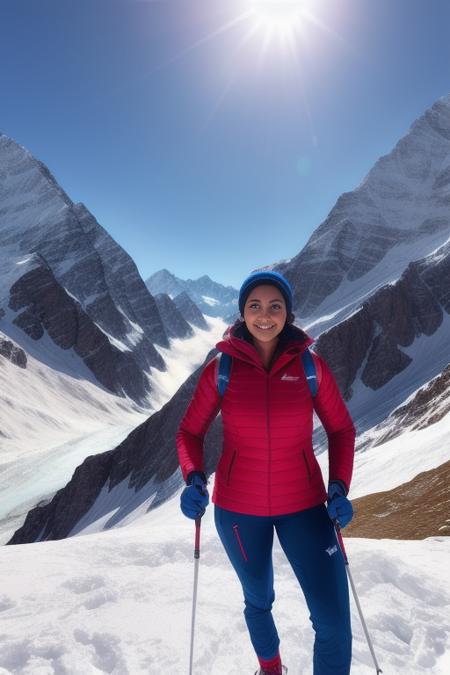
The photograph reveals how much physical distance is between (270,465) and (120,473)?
6663 cm

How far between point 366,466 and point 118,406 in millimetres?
147430

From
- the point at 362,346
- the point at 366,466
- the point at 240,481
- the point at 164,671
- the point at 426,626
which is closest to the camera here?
the point at 240,481

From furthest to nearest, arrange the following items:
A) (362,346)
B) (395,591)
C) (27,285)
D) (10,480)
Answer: (27,285) → (10,480) → (362,346) → (395,591)

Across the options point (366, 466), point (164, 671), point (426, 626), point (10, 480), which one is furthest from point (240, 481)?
point (10, 480)

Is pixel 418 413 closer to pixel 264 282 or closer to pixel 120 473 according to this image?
pixel 264 282

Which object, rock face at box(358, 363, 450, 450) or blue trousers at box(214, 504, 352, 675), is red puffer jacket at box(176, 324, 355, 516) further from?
rock face at box(358, 363, 450, 450)

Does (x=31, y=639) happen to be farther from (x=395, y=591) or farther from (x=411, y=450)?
(x=411, y=450)

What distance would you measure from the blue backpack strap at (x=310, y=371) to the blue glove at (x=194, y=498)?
1383 millimetres

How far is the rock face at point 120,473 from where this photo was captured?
198ft

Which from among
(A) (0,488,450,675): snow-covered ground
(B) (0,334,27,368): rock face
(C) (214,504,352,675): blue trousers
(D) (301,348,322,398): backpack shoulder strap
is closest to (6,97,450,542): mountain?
(A) (0,488,450,675): snow-covered ground

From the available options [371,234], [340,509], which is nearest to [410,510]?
[340,509]

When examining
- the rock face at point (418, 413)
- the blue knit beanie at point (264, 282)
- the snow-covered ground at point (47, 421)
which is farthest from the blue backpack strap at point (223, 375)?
the snow-covered ground at point (47, 421)

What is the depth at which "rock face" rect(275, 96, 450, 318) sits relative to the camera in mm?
143000

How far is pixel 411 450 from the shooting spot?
25531 millimetres
